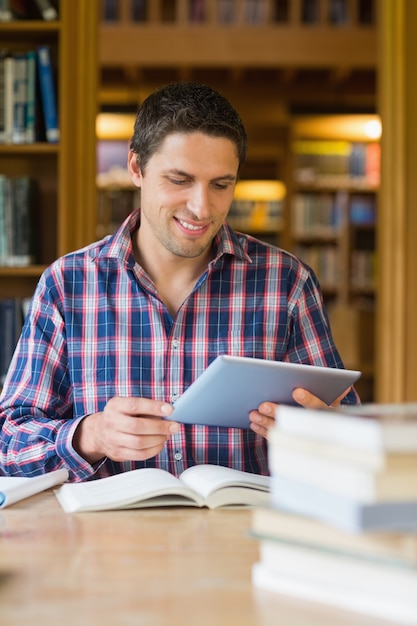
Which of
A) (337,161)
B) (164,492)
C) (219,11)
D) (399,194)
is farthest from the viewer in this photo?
(337,161)

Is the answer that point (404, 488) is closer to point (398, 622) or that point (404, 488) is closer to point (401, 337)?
point (398, 622)

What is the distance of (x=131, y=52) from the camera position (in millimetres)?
5762

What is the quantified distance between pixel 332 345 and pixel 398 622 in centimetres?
106

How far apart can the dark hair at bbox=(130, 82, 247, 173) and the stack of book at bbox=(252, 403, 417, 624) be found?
96 cm

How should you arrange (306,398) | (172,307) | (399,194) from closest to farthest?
(306,398) → (172,307) → (399,194)

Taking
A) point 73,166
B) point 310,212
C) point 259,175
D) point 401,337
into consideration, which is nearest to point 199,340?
point 73,166

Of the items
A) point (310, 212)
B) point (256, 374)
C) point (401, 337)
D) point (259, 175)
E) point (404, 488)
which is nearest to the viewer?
point (404, 488)

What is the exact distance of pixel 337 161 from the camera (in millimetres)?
7055

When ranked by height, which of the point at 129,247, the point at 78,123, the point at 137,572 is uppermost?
the point at 78,123

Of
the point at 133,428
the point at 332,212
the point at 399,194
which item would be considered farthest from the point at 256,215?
the point at 133,428

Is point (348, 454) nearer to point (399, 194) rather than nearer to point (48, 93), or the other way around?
point (48, 93)

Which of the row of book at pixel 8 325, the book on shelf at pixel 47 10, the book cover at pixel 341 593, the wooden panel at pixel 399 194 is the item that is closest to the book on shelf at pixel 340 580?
the book cover at pixel 341 593

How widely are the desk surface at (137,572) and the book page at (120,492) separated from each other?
0.02 metres

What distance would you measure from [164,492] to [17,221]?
2.04m
